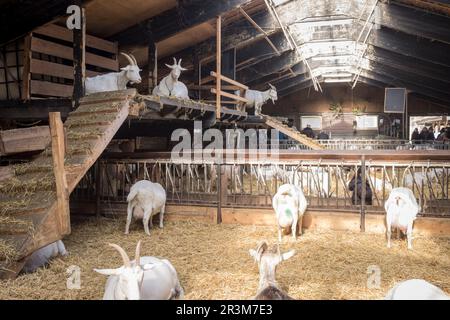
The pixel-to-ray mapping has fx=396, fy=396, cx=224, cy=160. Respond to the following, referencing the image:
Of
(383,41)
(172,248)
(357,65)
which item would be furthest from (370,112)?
(172,248)

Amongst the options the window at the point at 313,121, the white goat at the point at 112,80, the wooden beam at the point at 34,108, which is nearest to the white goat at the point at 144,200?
the wooden beam at the point at 34,108

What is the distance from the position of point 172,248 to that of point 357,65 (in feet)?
60.7

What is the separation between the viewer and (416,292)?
9.69ft

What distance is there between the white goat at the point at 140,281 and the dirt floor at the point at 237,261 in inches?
18.0

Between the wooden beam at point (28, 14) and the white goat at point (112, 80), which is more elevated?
the wooden beam at point (28, 14)

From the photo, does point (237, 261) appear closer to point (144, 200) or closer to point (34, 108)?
point (144, 200)

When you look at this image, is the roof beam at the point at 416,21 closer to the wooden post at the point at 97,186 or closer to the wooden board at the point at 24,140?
the wooden post at the point at 97,186

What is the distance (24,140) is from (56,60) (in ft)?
17.2

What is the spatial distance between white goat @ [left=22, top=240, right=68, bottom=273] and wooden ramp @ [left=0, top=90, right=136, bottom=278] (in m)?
0.37

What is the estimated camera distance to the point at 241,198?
25.6ft

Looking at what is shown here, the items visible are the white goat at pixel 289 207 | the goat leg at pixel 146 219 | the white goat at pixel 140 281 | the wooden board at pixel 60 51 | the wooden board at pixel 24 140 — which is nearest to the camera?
the white goat at pixel 140 281

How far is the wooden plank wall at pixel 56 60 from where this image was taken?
794cm

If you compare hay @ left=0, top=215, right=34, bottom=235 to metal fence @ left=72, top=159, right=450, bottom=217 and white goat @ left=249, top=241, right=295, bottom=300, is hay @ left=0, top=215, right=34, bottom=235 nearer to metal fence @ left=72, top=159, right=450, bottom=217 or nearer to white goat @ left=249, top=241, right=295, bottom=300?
white goat @ left=249, top=241, right=295, bottom=300
